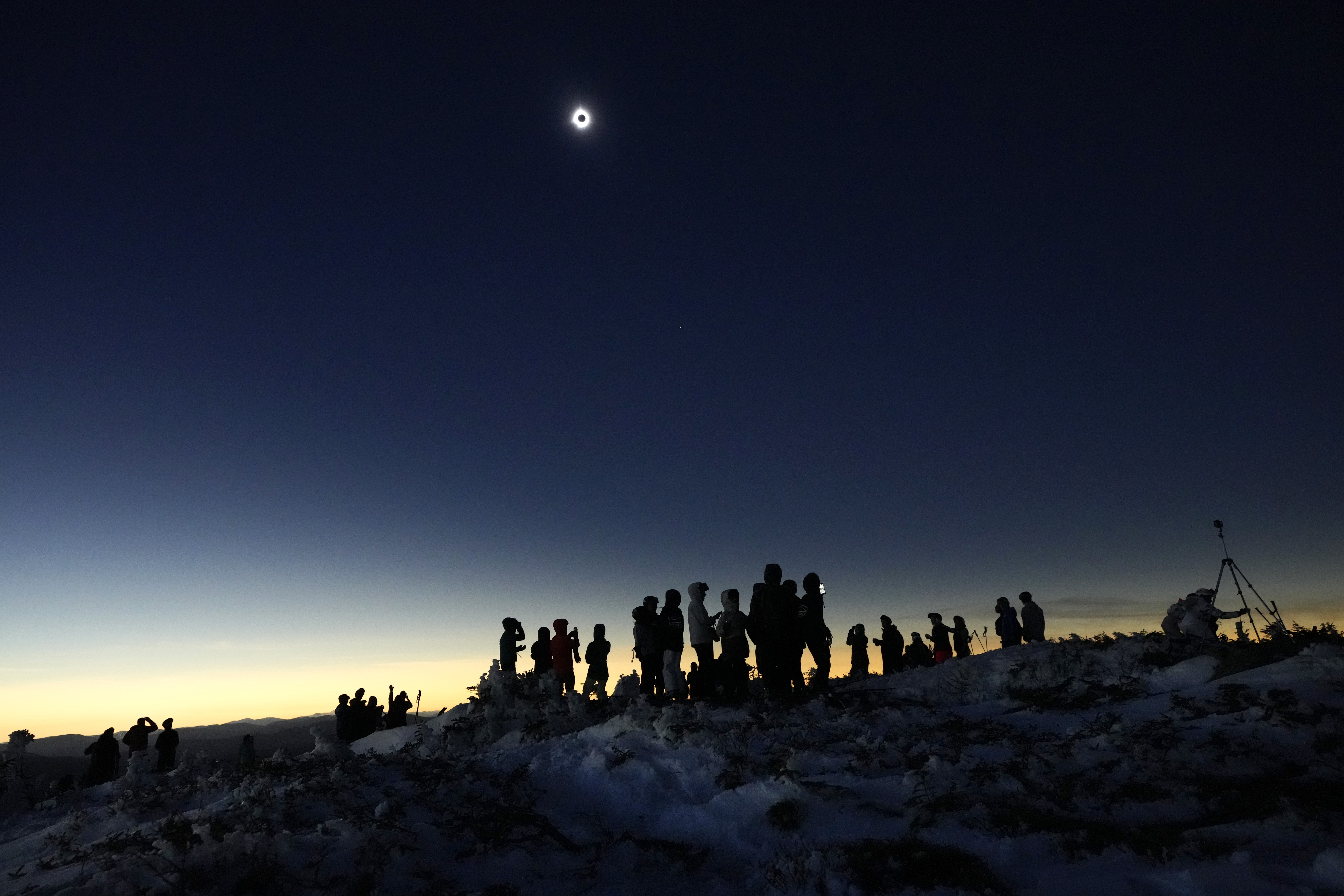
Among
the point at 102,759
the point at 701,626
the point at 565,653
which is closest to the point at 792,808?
the point at 701,626

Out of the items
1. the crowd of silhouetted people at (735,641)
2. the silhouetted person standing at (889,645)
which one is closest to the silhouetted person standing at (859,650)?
the silhouetted person standing at (889,645)

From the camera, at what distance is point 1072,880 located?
15.3ft

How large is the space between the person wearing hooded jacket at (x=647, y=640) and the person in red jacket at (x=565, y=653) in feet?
6.97

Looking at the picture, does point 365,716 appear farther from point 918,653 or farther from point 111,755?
point 918,653

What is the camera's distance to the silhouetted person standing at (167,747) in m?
14.6

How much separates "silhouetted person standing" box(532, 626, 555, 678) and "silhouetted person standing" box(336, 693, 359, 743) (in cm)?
583

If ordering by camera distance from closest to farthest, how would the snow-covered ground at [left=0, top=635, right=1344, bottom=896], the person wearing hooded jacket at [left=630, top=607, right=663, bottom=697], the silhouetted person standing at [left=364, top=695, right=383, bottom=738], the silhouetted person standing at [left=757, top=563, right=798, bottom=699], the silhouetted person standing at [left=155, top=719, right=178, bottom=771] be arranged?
1. the snow-covered ground at [left=0, top=635, right=1344, bottom=896]
2. the silhouetted person standing at [left=757, top=563, right=798, bottom=699]
3. the person wearing hooded jacket at [left=630, top=607, right=663, bottom=697]
4. the silhouetted person standing at [left=155, top=719, right=178, bottom=771]
5. the silhouetted person standing at [left=364, top=695, right=383, bottom=738]

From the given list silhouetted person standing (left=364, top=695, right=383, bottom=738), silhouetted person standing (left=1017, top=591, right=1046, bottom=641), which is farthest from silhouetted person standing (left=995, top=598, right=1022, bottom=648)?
silhouetted person standing (left=364, top=695, right=383, bottom=738)

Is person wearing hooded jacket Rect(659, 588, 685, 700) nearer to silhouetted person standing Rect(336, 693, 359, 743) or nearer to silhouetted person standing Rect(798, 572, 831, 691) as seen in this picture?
silhouetted person standing Rect(798, 572, 831, 691)

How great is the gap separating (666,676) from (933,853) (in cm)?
707

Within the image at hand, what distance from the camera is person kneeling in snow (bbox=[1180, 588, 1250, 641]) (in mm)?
11812

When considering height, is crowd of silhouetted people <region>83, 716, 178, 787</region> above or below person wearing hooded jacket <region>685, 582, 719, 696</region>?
below

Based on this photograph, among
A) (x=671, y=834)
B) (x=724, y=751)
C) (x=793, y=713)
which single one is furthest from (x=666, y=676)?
(x=671, y=834)

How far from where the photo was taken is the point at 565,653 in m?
13.7
